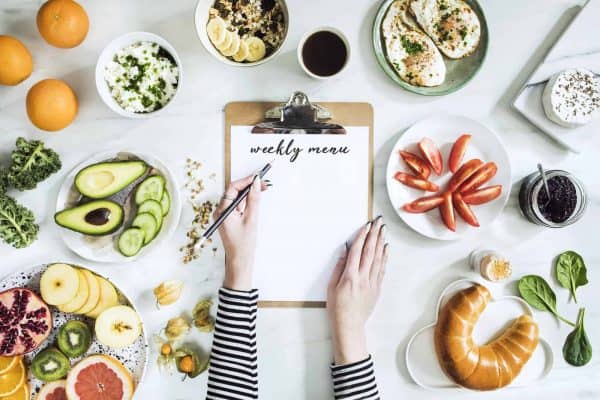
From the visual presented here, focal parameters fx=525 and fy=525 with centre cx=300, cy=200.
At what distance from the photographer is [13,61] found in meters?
1.02

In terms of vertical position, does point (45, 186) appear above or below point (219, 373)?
above

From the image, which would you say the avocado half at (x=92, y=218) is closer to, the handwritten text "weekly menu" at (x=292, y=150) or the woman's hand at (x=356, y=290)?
the handwritten text "weekly menu" at (x=292, y=150)

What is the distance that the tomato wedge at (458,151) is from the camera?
109 centimetres

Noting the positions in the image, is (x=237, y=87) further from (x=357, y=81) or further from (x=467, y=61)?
(x=467, y=61)

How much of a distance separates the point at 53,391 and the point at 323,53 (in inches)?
34.6

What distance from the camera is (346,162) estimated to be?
112 centimetres

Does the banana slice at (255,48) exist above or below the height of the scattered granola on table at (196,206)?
above

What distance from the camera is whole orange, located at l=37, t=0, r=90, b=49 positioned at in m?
1.01

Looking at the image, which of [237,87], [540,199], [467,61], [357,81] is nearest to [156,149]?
[237,87]

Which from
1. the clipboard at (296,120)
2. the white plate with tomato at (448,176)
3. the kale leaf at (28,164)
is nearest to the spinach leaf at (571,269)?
the white plate with tomato at (448,176)

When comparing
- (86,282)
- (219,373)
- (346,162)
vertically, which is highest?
(346,162)

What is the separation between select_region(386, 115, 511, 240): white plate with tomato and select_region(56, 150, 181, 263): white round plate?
453 millimetres

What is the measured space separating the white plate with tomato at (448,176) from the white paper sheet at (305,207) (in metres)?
0.08

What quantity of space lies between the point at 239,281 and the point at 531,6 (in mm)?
844
